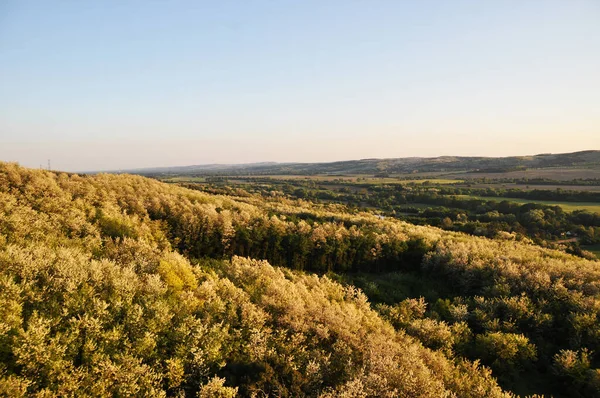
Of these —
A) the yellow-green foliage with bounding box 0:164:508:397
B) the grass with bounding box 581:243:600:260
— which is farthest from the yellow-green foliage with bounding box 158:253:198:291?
the grass with bounding box 581:243:600:260

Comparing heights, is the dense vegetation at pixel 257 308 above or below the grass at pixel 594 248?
above

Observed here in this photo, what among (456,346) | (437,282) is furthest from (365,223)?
(456,346)

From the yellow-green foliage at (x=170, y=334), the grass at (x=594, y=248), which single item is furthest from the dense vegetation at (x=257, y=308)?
the grass at (x=594, y=248)

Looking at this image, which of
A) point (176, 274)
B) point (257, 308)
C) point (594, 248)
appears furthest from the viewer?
point (594, 248)

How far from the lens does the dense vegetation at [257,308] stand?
20516 mm

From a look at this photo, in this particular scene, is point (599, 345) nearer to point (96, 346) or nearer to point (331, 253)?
point (331, 253)

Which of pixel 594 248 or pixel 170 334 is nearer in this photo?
pixel 170 334

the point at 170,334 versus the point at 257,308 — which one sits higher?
the point at 170,334

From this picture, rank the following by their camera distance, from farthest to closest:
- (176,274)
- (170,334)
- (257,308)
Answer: (176,274) → (257,308) → (170,334)

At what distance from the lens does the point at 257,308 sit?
3194cm

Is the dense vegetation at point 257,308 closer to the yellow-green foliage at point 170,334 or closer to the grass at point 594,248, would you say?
the yellow-green foliage at point 170,334

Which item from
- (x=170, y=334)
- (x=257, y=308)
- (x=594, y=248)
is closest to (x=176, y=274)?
(x=257, y=308)

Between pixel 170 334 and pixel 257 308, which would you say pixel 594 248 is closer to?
pixel 257 308

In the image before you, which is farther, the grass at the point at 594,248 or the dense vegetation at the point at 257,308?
the grass at the point at 594,248
